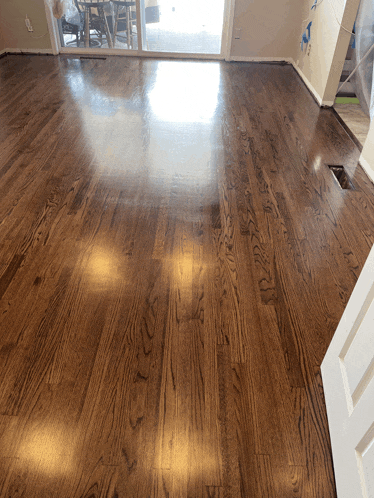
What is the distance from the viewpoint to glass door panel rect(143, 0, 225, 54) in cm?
511

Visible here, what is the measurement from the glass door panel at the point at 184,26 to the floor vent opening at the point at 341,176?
3.32 meters

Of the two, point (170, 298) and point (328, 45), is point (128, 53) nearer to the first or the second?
point (328, 45)

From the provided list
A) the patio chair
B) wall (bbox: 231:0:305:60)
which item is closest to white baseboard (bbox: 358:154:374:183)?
wall (bbox: 231:0:305:60)

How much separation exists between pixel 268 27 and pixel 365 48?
2.26 metres

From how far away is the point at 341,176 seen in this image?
2.81 m

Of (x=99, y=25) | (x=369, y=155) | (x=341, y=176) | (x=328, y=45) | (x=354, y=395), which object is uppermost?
(x=328, y=45)

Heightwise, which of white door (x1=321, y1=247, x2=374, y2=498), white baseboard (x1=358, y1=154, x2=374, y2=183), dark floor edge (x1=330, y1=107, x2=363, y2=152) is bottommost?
dark floor edge (x1=330, y1=107, x2=363, y2=152)

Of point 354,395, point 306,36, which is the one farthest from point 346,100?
point 354,395

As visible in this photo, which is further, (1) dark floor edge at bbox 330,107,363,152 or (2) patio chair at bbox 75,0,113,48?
(2) patio chair at bbox 75,0,113,48

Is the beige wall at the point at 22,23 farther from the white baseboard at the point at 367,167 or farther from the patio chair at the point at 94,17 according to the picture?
the white baseboard at the point at 367,167

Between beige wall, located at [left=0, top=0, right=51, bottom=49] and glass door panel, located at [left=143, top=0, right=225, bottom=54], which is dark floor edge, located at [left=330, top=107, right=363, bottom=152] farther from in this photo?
beige wall, located at [left=0, top=0, right=51, bottom=49]

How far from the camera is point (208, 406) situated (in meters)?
1.36

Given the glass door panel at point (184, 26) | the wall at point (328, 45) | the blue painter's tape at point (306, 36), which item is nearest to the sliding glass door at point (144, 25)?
the glass door panel at point (184, 26)

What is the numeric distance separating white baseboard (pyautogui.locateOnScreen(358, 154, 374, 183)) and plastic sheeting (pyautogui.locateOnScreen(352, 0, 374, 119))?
513 mm
